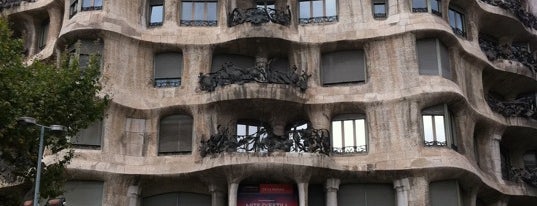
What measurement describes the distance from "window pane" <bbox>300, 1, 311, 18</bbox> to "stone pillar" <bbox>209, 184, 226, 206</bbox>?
8723mm

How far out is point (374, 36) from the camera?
3047 centimetres

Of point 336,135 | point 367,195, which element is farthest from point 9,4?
point 367,195

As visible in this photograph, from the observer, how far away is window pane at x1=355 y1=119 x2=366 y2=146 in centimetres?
2944

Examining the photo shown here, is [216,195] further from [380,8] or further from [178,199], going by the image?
[380,8]

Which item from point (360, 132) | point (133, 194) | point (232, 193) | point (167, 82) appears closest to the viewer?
point (232, 193)

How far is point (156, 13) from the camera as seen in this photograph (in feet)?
105

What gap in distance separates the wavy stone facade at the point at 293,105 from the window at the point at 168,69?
62mm

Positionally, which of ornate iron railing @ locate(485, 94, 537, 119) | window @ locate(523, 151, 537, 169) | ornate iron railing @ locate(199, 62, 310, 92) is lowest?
window @ locate(523, 151, 537, 169)

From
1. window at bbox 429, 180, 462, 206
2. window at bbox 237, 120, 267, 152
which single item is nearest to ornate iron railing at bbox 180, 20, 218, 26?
window at bbox 237, 120, 267, 152

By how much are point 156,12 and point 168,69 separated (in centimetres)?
286

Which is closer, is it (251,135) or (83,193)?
(83,193)

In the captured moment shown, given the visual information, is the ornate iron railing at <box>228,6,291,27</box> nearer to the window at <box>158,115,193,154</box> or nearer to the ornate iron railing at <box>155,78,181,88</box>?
the ornate iron railing at <box>155,78,181,88</box>

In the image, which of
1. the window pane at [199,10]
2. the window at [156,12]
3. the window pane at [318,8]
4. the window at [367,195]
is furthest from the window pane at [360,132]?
the window at [156,12]

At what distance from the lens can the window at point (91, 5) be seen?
101 ft
